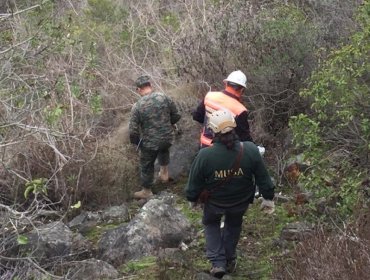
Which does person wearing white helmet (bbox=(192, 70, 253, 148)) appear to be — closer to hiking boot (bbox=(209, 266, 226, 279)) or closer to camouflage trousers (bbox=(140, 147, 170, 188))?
hiking boot (bbox=(209, 266, 226, 279))

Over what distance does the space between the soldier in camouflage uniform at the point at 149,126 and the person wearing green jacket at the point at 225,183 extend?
2.88 metres

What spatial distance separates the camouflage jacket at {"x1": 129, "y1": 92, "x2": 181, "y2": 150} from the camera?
8.52 m

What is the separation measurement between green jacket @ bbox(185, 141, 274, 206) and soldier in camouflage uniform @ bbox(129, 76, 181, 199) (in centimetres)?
296

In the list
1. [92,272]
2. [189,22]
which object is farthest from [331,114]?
[189,22]

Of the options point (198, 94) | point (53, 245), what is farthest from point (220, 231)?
point (198, 94)

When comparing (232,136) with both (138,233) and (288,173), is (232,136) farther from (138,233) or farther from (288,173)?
(288,173)

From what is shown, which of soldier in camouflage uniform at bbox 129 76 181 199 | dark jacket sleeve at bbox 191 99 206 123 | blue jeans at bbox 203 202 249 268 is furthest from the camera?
soldier in camouflage uniform at bbox 129 76 181 199

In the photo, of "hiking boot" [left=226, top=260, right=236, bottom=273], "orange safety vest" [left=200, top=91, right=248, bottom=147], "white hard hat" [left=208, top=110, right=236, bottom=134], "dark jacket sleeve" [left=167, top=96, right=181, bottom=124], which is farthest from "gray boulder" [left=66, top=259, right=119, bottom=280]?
"dark jacket sleeve" [left=167, top=96, right=181, bottom=124]

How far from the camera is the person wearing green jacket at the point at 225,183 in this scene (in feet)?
18.2

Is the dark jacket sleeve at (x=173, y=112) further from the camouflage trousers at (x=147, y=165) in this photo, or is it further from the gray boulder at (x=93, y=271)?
the gray boulder at (x=93, y=271)

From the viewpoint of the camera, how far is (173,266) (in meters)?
5.84

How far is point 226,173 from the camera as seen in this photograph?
5.57 meters

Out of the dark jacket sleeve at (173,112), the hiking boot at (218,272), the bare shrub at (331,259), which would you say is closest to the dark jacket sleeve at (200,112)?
the dark jacket sleeve at (173,112)

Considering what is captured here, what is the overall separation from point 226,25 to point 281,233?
4.26m
